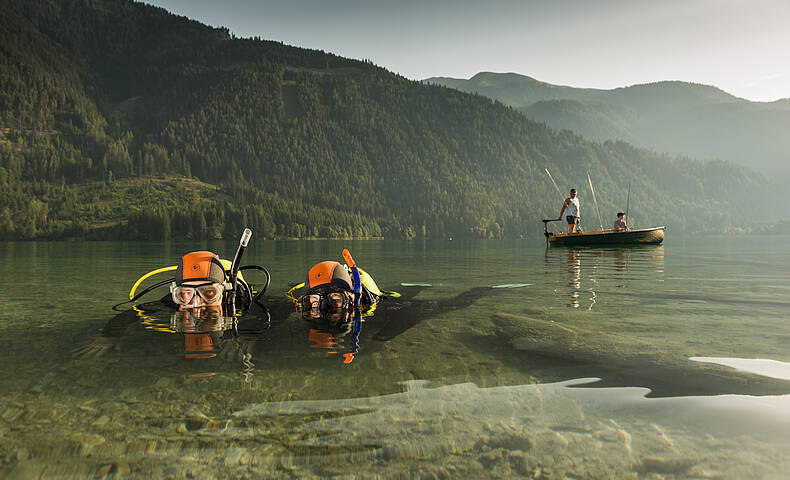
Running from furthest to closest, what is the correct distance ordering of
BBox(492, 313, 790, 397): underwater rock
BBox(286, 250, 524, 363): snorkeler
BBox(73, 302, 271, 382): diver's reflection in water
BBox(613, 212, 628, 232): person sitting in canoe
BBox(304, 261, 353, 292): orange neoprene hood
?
BBox(613, 212, 628, 232): person sitting in canoe
BBox(304, 261, 353, 292): orange neoprene hood
BBox(286, 250, 524, 363): snorkeler
BBox(73, 302, 271, 382): diver's reflection in water
BBox(492, 313, 790, 397): underwater rock

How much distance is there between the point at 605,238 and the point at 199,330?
146ft

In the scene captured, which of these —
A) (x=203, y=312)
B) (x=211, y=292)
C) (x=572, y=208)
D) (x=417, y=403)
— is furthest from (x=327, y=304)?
(x=572, y=208)

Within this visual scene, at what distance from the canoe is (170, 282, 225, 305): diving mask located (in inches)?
1589

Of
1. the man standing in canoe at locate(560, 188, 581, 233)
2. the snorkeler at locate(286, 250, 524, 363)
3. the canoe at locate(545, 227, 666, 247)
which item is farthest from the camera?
Answer: the canoe at locate(545, 227, 666, 247)

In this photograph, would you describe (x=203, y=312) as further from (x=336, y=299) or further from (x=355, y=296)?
(x=355, y=296)

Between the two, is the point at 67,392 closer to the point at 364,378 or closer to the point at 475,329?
the point at 364,378

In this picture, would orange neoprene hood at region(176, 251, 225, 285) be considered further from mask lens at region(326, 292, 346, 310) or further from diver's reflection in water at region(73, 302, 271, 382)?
mask lens at region(326, 292, 346, 310)

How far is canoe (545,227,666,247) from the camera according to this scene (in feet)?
155

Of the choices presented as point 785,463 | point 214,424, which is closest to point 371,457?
point 214,424

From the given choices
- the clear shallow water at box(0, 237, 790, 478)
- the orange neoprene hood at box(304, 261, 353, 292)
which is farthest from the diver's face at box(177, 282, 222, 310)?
the orange neoprene hood at box(304, 261, 353, 292)

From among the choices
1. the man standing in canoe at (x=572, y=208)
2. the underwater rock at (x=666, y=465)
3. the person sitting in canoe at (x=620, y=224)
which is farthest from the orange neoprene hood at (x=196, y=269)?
the person sitting in canoe at (x=620, y=224)

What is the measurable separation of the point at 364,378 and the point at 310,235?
19514 centimetres

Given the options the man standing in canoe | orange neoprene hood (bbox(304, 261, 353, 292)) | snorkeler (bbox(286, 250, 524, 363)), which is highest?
the man standing in canoe

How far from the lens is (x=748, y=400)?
5875 mm
